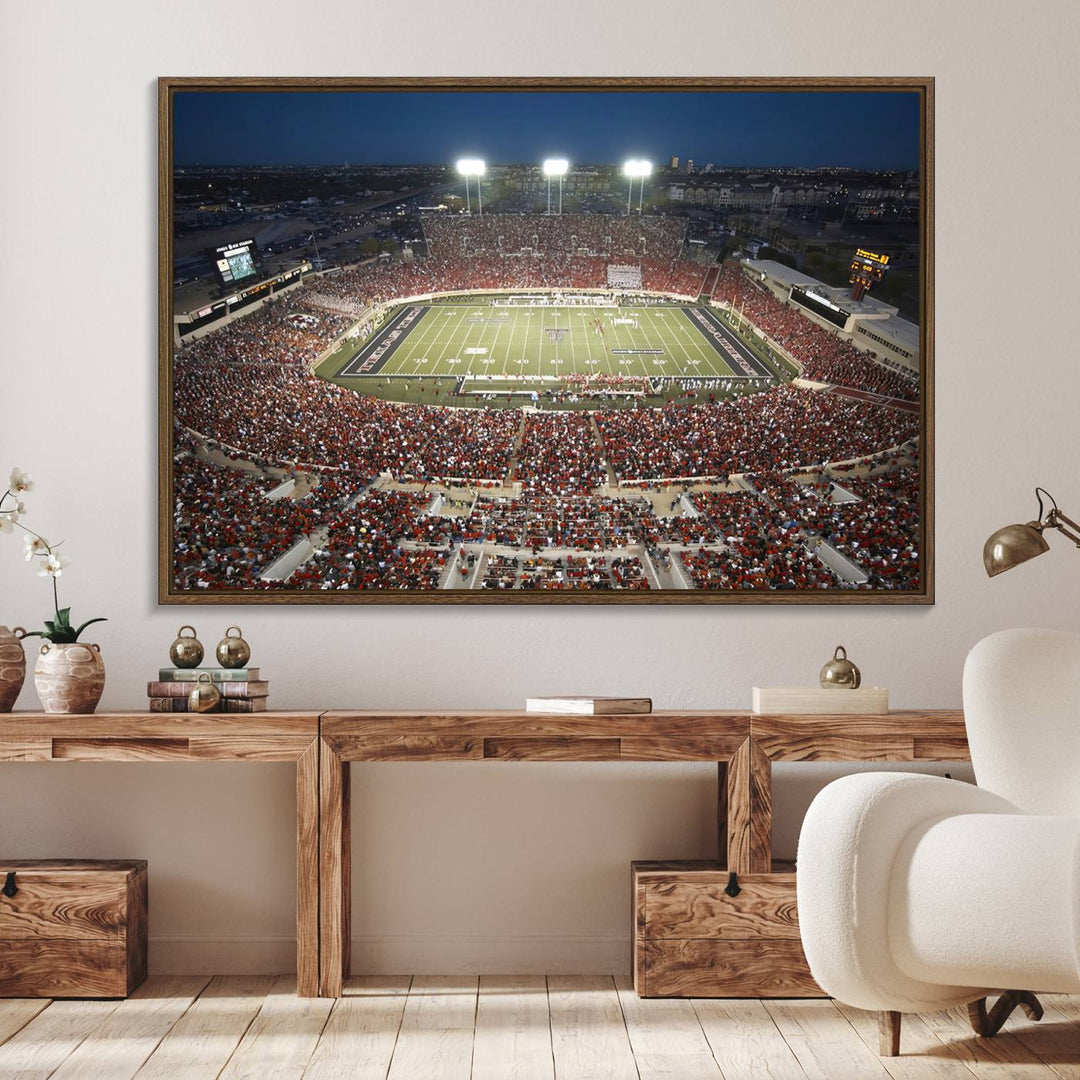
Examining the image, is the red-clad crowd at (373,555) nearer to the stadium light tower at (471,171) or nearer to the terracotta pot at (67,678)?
the terracotta pot at (67,678)

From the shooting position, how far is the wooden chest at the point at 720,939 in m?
2.96

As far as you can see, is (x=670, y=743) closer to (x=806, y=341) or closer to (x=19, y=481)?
(x=806, y=341)

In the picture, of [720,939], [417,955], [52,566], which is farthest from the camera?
[417,955]

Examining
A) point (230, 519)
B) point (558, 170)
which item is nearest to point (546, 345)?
point (558, 170)

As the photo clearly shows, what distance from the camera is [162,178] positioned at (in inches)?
135

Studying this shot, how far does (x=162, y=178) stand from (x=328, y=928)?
82.2 inches

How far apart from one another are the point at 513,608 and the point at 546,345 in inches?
29.7

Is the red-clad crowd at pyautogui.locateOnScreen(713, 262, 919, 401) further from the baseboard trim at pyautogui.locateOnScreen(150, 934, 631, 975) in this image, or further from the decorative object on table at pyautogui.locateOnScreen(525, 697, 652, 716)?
the baseboard trim at pyautogui.locateOnScreen(150, 934, 631, 975)

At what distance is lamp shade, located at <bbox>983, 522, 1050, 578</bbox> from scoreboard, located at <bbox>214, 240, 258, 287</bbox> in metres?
2.11

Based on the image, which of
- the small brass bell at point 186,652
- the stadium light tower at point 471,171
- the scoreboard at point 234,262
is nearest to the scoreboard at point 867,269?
the stadium light tower at point 471,171

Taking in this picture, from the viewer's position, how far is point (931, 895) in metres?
2.24

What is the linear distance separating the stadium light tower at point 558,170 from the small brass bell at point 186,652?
5.05 ft

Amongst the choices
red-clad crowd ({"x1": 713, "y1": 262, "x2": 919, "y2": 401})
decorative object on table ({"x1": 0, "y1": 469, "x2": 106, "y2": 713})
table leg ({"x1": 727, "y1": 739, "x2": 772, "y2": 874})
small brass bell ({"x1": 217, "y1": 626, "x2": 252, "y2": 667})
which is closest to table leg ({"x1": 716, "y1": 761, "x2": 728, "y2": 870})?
table leg ({"x1": 727, "y1": 739, "x2": 772, "y2": 874})

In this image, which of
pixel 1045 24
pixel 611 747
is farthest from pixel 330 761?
pixel 1045 24
